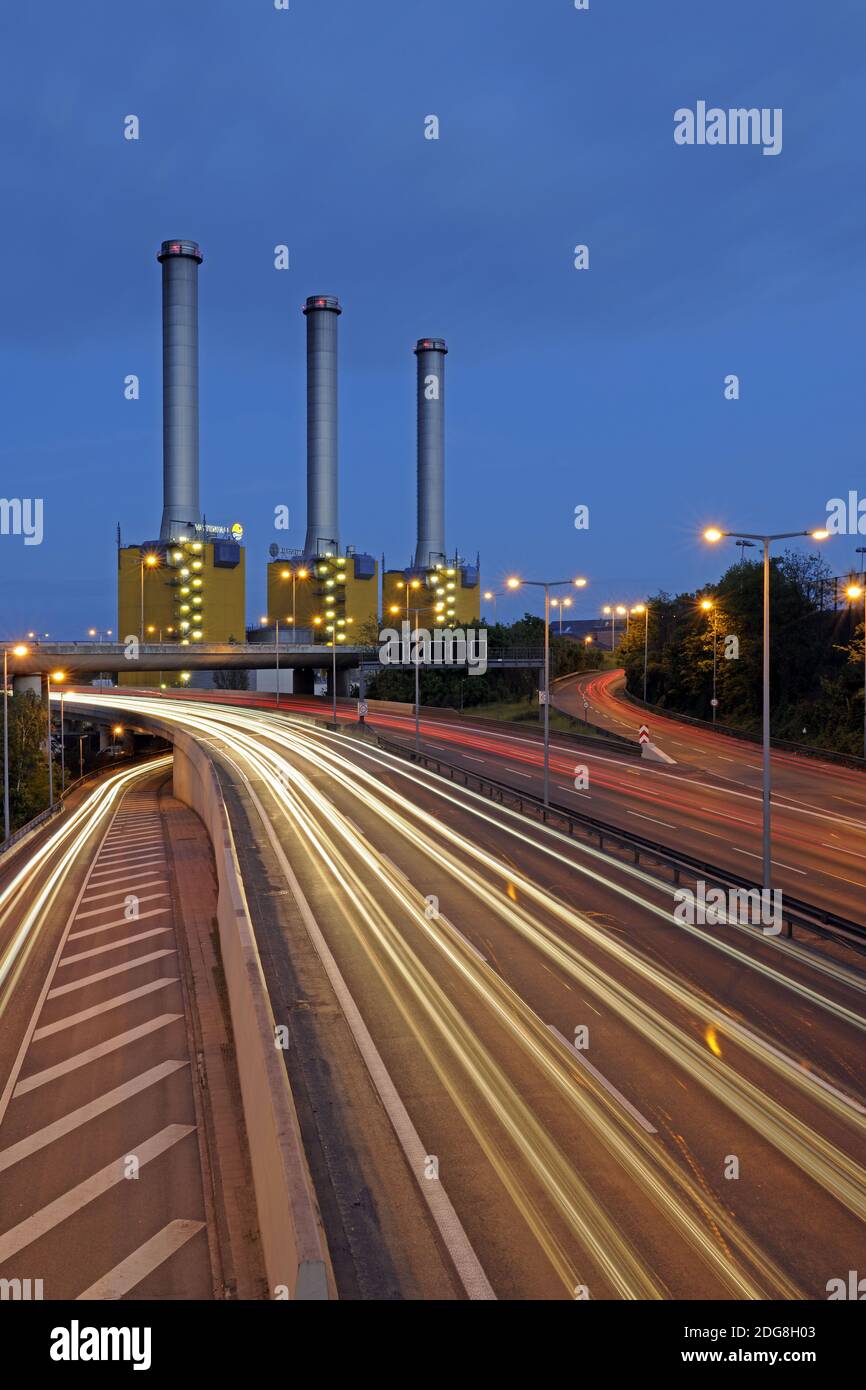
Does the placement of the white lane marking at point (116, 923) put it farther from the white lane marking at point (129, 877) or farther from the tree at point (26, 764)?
the tree at point (26, 764)

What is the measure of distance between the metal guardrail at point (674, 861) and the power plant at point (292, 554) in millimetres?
70247

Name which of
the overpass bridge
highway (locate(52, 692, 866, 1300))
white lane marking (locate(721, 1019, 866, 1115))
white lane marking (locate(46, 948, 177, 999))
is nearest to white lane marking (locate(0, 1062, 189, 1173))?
highway (locate(52, 692, 866, 1300))

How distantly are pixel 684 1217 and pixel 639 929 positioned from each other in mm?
11616

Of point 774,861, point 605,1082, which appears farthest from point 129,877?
point 605,1082

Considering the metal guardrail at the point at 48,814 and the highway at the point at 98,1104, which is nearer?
the highway at the point at 98,1104

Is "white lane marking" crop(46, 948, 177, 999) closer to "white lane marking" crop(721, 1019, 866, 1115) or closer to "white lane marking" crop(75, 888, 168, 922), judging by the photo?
"white lane marking" crop(75, 888, 168, 922)

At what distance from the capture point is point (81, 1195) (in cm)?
1375

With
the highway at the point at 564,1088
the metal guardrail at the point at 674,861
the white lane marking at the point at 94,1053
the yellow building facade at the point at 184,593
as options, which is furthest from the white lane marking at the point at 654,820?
the yellow building facade at the point at 184,593

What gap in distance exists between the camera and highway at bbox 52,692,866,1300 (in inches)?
403

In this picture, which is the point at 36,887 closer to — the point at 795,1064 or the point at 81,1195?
the point at 81,1195

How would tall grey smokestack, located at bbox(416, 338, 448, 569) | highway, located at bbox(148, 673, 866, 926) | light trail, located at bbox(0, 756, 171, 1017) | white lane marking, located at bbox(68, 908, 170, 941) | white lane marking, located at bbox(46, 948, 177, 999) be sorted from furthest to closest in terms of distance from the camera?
tall grey smokestack, located at bbox(416, 338, 448, 569) → highway, located at bbox(148, 673, 866, 926) → white lane marking, located at bbox(68, 908, 170, 941) → light trail, located at bbox(0, 756, 171, 1017) → white lane marking, located at bbox(46, 948, 177, 999)

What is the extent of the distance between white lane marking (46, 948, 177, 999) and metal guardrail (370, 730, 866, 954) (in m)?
13.7

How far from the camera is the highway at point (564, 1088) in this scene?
10.2m

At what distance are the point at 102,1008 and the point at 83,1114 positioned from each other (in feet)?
17.5
